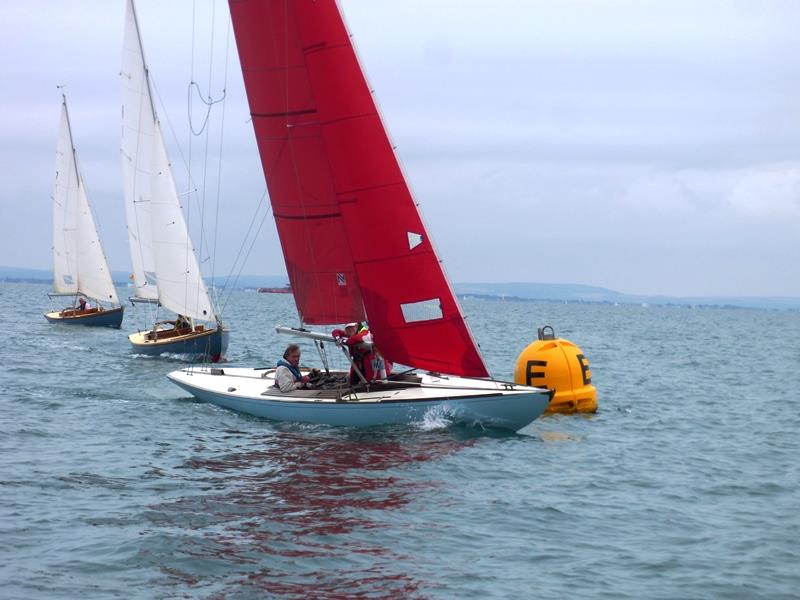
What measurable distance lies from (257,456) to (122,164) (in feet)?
67.5

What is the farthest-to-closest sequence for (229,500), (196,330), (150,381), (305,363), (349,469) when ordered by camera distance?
1. (305,363)
2. (196,330)
3. (150,381)
4. (349,469)
5. (229,500)

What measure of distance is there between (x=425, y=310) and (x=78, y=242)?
36598 millimetres

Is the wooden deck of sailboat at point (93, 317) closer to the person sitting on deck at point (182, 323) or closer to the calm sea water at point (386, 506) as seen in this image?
the person sitting on deck at point (182, 323)

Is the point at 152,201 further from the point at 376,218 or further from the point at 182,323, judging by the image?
the point at 376,218

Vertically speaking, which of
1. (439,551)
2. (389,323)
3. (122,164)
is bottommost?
(439,551)

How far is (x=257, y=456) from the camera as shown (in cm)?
1473

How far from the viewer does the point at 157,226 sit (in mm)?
31438

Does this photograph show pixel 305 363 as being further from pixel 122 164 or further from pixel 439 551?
pixel 439 551

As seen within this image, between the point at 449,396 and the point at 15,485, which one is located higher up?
the point at 449,396

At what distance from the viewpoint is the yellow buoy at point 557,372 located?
18922 mm

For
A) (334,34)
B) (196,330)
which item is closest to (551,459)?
(334,34)

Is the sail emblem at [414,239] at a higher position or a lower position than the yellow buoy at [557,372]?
higher

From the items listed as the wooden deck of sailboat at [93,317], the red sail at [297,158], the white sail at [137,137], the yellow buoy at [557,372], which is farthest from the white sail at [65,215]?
the yellow buoy at [557,372]

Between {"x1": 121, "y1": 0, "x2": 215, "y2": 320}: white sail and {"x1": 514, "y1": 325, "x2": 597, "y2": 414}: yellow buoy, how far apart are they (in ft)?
47.4
